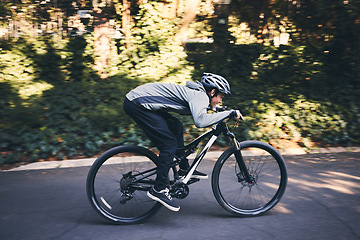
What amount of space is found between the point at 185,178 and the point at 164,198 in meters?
0.31

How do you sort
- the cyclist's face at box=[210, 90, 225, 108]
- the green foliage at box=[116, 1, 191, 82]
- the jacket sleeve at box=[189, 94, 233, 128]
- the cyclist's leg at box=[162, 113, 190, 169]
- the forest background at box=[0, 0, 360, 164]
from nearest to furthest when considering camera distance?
1. the jacket sleeve at box=[189, 94, 233, 128]
2. the cyclist's face at box=[210, 90, 225, 108]
3. the cyclist's leg at box=[162, 113, 190, 169]
4. the forest background at box=[0, 0, 360, 164]
5. the green foliage at box=[116, 1, 191, 82]

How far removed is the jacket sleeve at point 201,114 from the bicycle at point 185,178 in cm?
31

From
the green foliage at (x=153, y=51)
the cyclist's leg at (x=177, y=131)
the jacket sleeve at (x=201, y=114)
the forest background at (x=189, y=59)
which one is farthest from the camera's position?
the green foliage at (x=153, y=51)

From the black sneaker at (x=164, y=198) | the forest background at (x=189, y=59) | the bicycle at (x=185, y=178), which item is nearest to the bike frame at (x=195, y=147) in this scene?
the bicycle at (x=185, y=178)

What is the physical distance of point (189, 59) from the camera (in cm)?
930

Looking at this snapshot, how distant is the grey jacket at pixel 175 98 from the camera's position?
366 centimetres

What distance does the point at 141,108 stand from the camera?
3.80 metres

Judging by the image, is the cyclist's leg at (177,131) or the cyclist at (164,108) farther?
the cyclist's leg at (177,131)

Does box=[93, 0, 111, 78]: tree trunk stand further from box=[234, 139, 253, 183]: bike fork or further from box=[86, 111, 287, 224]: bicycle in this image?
box=[234, 139, 253, 183]: bike fork

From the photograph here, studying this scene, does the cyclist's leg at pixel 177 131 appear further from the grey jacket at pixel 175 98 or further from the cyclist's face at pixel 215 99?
the cyclist's face at pixel 215 99

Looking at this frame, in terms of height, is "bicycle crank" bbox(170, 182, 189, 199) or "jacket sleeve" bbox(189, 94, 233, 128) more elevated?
"jacket sleeve" bbox(189, 94, 233, 128)

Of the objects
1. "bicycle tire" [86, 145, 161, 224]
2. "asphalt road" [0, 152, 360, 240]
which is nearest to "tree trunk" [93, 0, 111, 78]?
"asphalt road" [0, 152, 360, 240]

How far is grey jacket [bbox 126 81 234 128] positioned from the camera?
12.0 feet

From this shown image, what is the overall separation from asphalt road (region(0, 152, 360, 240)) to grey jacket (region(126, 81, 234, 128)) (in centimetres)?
112
